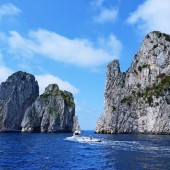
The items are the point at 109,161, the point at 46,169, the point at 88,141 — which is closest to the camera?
the point at 46,169

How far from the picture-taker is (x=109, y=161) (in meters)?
72.8

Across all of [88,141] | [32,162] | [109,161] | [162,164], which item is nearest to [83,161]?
[109,161]

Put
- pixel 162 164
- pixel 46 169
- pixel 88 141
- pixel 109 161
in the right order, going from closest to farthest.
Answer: pixel 46 169 → pixel 162 164 → pixel 109 161 → pixel 88 141

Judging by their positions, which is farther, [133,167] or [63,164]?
[63,164]

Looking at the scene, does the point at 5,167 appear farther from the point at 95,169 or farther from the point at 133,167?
the point at 133,167

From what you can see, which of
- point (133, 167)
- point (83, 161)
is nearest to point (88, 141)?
point (83, 161)

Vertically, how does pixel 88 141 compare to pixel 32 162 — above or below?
above

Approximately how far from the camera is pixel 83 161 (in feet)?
241

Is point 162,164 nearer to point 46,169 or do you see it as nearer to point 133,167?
point 133,167

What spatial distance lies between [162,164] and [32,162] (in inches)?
992

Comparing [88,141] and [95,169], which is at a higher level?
[88,141]

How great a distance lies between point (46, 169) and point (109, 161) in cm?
1725

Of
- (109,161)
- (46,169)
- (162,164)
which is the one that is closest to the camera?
(46,169)

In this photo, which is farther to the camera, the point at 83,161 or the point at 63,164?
the point at 83,161
